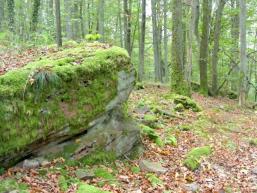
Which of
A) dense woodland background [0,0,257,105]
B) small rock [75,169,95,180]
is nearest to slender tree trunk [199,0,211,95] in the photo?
dense woodland background [0,0,257,105]

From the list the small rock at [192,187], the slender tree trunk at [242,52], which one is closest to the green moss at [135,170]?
the small rock at [192,187]

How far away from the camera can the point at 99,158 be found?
7.02 meters

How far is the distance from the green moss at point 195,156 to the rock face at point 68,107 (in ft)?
3.99

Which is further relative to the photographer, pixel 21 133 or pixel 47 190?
pixel 21 133

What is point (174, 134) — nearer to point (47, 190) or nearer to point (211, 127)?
point (211, 127)

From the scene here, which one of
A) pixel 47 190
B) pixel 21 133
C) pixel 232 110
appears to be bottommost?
pixel 232 110

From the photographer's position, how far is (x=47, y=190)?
560 cm

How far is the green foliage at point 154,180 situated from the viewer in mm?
6659

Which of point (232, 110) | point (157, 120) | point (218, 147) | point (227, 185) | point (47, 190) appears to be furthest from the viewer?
point (232, 110)

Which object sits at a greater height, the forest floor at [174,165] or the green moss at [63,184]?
the green moss at [63,184]

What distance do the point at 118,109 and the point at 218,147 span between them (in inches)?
127

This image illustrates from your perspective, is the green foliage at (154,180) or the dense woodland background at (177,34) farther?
the dense woodland background at (177,34)

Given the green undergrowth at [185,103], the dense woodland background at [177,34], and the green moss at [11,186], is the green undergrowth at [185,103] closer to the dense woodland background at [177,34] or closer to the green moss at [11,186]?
the dense woodland background at [177,34]

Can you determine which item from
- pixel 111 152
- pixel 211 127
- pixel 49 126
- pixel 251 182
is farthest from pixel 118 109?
pixel 211 127
